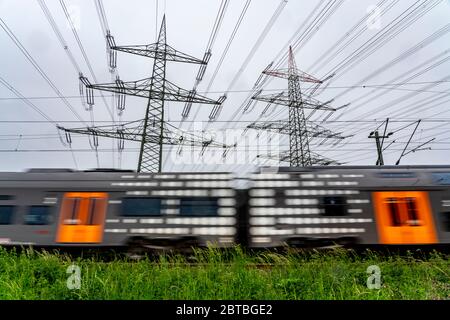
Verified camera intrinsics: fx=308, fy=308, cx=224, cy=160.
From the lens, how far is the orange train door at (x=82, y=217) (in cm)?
1095

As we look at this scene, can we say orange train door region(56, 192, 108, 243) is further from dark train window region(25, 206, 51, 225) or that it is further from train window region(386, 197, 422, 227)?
train window region(386, 197, 422, 227)

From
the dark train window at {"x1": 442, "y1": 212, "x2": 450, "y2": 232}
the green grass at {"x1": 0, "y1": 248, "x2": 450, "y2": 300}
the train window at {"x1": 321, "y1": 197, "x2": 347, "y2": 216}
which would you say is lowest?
the green grass at {"x1": 0, "y1": 248, "x2": 450, "y2": 300}

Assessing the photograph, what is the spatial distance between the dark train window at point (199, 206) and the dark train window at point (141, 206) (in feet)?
2.91

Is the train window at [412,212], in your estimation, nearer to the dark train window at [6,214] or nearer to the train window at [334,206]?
the train window at [334,206]

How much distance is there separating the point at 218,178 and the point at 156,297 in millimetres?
6710

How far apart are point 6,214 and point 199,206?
7.24m

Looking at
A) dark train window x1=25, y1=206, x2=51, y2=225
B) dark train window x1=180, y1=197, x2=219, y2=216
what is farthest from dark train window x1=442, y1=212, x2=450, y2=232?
dark train window x1=25, y1=206, x2=51, y2=225

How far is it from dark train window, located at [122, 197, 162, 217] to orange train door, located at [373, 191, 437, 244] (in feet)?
25.9

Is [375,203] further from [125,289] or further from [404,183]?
[125,289]

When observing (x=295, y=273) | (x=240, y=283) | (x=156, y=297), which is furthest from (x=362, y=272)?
(x=156, y=297)

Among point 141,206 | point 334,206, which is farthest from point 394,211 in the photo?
point 141,206

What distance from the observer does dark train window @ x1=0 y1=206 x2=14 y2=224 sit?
11461mm

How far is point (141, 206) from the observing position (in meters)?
11.3

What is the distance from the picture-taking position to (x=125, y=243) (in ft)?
35.6
